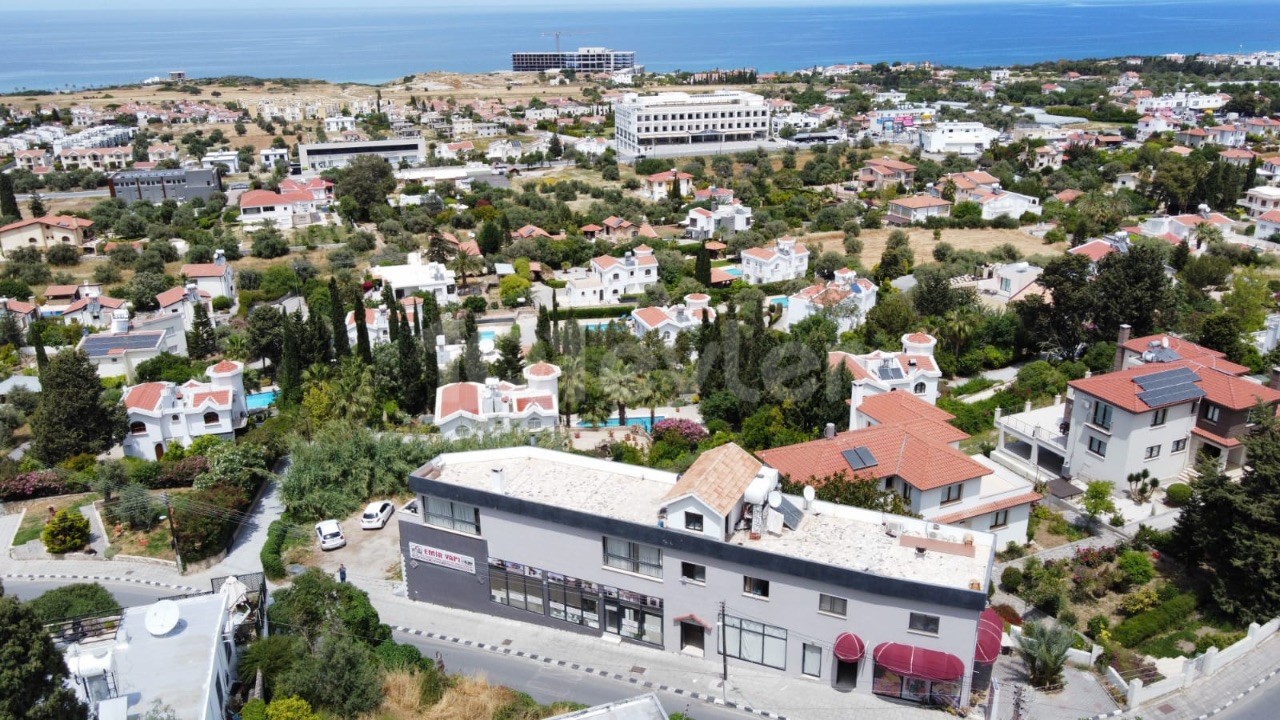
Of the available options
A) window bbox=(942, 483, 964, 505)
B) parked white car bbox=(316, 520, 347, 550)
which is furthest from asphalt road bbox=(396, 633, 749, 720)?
window bbox=(942, 483, 964, 505)

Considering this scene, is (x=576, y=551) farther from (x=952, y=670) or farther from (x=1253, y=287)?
(x=1253, y=287)

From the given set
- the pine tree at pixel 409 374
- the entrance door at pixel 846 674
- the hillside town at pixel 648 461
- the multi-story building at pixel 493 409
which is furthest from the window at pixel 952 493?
the pine tree at pixel 409 374

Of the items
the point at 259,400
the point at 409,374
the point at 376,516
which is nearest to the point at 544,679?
the point at 376,516

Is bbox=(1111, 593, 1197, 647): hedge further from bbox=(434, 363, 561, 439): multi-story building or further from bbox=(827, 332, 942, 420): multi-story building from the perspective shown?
bbox=(434, 363, 561, 439): multi-story building

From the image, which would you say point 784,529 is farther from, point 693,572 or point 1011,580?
point 1011,580

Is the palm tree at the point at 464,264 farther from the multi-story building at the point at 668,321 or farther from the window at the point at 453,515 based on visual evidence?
the window at the point at 453,515
